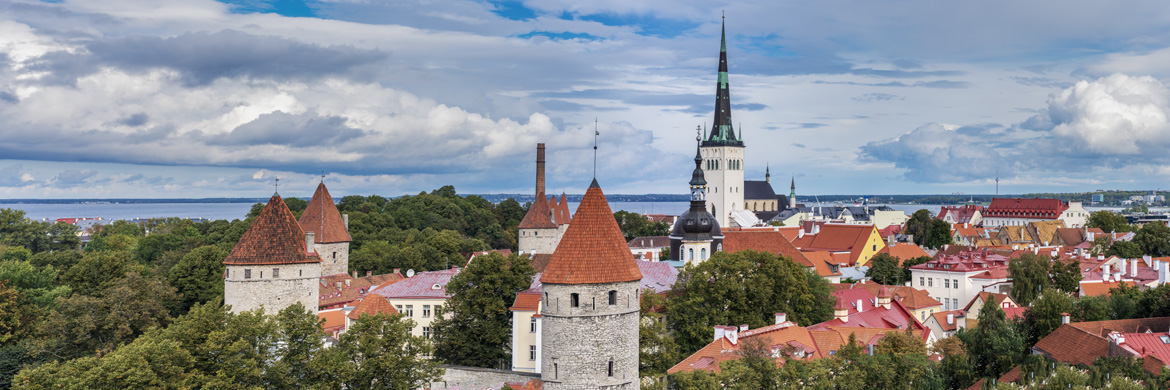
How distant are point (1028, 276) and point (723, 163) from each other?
219 ft

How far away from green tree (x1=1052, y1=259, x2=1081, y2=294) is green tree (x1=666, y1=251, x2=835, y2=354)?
1396cm

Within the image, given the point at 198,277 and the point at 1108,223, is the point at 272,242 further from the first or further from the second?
the point at 1108,223

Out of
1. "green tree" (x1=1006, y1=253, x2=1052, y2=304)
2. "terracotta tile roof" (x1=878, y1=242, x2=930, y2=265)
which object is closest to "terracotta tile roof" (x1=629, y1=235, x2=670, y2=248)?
"terracotta tile roof" (x1=878, y1=242, x2=930, y2=265)

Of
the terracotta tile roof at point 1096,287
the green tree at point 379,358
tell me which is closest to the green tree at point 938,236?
the terracotta tile roof at point 1096,287

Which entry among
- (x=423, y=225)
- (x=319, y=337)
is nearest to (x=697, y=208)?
(x=319, y=337)

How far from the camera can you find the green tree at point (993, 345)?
86.6 ft

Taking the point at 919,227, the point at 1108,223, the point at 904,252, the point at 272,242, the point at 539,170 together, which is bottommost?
the point at 904,252

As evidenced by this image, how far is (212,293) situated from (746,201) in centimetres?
10407

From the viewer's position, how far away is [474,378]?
108 feet

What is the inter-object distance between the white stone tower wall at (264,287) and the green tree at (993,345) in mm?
27818

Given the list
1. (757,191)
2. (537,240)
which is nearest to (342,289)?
(537,240)

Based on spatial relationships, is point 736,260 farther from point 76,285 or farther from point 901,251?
point 76,285

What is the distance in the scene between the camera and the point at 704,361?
30.9 meters

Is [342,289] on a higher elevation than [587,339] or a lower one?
lower
